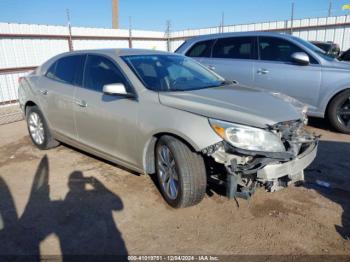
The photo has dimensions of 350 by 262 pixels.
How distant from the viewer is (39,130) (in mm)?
5246

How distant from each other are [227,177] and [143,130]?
3.42 ft

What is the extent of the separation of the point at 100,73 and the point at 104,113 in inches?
23.2

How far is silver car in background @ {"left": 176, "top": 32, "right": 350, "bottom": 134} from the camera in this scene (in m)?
5.71

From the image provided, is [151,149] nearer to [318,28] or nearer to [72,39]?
[72,39]

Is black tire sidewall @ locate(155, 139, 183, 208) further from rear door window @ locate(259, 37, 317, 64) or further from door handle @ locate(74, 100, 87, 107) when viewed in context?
rear door window @ locate(259, 37, 317, 64)

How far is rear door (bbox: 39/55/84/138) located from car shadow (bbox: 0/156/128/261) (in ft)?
2.94

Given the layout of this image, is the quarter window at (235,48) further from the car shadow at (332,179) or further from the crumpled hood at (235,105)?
the crumpled hood at (235,105)

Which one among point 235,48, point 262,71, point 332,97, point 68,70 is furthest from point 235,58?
point 68,70

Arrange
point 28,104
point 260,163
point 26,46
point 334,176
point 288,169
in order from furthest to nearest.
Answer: point 26,46 < point 28,104 < point 334,176 < point 288,169 < point 260,163

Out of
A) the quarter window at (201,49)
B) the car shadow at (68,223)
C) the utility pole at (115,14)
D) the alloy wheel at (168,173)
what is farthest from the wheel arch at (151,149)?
the utility pole at (115,14)

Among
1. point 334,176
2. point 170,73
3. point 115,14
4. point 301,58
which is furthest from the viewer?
point 115,14

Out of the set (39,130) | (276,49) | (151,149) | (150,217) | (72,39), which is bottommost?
(150,217)

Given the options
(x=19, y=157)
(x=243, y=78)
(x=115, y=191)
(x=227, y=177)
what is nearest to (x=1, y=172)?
(x=19, y=157)

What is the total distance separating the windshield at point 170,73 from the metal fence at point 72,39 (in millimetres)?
5213
